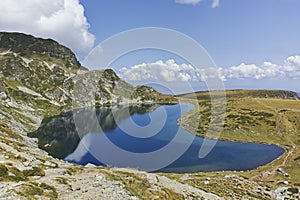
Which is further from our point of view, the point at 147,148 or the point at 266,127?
the point at 266,127

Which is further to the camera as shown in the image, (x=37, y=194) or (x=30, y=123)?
(x=30, y=123)

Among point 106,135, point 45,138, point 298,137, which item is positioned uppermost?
point 298,137

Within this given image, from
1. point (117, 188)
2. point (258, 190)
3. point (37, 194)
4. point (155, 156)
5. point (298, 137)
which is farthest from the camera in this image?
point (298, 137)

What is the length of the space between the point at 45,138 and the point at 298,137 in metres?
122

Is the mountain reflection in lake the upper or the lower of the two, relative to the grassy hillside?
lower

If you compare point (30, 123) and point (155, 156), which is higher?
point (155, 156)

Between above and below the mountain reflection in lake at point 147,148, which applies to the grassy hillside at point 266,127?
above

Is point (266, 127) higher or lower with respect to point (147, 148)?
higher

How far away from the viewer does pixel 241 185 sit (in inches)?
2383

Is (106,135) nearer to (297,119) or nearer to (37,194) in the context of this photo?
(297,119)

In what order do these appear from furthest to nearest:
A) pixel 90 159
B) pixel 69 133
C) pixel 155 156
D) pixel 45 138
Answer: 1. pixel 69 133
2. pixel 45 138
3. pixel 155 156
4. pixel 90 159

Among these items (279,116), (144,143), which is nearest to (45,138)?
(144,143)

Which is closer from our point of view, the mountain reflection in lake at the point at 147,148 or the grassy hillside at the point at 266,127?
the grassy hillside at the point at 266,127

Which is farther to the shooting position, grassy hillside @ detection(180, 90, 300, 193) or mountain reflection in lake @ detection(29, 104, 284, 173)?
mountain reflection in lake @ detection(29, 104, 284, 173)
